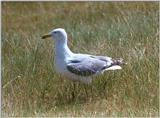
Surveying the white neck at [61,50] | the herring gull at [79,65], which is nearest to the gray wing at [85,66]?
the herring gull at [79,65]

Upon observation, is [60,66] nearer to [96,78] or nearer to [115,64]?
[96,78]

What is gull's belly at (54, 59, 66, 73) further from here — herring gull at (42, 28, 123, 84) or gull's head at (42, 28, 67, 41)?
gull's head at (42, 28, 67, 41)

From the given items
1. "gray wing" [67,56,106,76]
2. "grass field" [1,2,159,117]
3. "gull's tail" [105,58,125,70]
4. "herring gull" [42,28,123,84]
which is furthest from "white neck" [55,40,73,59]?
"gull's tail" [105,58,125,70]

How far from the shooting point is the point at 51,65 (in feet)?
28.2

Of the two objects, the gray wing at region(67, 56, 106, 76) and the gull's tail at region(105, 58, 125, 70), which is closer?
the gray wing at region(67, 56, 106, 76)

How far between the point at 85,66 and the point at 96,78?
257mm

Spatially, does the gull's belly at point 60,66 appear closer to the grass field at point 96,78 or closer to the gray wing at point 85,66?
the gray wing at point 85,66

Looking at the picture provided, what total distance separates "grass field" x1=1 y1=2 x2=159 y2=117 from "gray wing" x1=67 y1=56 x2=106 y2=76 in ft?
0.53

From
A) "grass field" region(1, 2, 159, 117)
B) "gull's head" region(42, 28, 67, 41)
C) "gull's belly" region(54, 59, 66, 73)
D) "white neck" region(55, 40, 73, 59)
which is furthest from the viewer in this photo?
"gull's head" region(42, 28, 67, 41)

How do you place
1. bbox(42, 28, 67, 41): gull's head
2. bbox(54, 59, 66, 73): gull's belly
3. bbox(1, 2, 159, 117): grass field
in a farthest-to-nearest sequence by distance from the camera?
bbox(42, 28, 67, 41): gull's head, bbox(54, 59, 66, 73): gull's belly, bbox(1, 2, 159, 117): grass field

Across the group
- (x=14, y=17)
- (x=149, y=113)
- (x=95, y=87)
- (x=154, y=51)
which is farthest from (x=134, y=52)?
(x=14, y=17)

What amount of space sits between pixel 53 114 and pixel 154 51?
1910mm

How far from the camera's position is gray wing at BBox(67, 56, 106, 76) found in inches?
308

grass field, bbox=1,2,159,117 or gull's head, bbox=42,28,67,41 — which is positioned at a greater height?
gull's head, bbox=42,28,67,41
